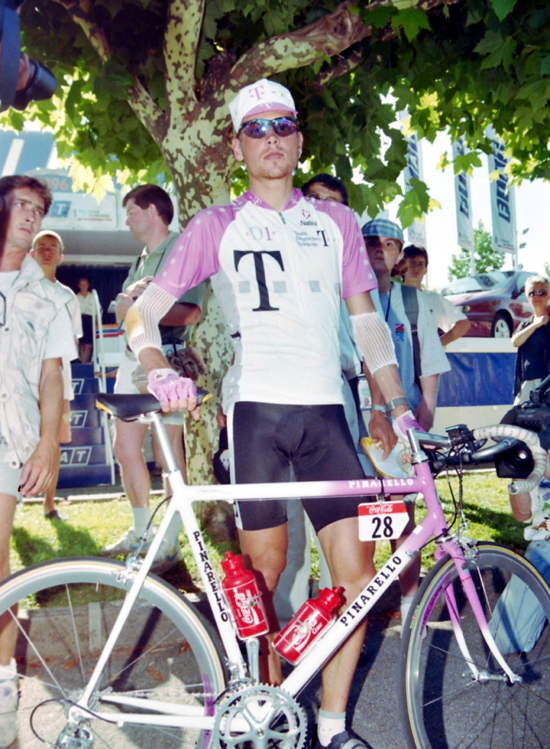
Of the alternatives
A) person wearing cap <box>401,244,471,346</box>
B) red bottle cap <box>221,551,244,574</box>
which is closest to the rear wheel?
person wearing cap <box>401,244,471,346</box>

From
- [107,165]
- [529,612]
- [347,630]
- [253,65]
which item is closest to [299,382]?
[347,630]

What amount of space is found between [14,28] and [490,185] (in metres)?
24.9

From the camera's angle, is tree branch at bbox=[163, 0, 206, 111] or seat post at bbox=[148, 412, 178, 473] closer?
seat post at bbox=[148, 412, 178, 473]

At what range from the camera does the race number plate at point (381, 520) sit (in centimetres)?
219

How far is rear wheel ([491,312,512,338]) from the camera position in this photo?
49.0 ft

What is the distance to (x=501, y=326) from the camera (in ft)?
49.2

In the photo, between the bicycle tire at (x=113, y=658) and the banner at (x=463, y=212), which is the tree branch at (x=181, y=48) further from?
the banner at (x=463, y=212)

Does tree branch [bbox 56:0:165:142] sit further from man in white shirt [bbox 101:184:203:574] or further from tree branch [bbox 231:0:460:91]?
man in white shirt [bbox 101:184:203:574]

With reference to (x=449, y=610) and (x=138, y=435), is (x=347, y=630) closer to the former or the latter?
(x=449, y=610)

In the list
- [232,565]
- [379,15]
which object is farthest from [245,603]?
[379,15]

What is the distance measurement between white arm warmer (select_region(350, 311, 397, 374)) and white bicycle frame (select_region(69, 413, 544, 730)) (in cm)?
41

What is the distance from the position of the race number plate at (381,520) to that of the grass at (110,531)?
170 cm

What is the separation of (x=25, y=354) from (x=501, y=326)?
13.9m

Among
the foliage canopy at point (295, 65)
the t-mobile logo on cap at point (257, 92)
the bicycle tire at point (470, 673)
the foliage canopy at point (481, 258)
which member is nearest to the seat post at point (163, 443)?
the bicycle tire at point (470, 673)
